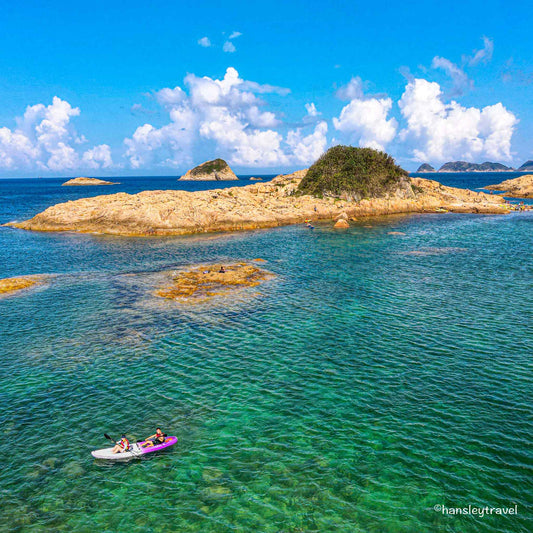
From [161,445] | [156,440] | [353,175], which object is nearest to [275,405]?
[161,445]

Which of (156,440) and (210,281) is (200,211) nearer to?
(210,281)

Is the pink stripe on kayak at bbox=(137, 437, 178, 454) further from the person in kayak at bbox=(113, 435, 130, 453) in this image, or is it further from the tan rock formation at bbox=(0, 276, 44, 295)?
the tan rock formation at bbox=(0, 276, 44, 295)

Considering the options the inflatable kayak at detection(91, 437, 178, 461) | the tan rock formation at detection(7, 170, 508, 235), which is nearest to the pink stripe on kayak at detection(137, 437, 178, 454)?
the inflatable kayak at detection(91, 437, 178, 461)

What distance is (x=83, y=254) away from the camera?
69688 millimetres

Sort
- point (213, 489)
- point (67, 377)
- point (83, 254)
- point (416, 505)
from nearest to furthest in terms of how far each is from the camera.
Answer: point (416, 505) → point (213, 489) → point (67, 377) → point (83, 254)

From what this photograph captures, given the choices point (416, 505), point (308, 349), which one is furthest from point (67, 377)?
point (416, 505)

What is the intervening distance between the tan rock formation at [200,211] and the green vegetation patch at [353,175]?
3606 millimetres

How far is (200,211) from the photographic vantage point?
97.7 m

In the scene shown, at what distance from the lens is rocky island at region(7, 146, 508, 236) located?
311 ft

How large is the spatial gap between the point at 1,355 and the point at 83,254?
41169 millimetres

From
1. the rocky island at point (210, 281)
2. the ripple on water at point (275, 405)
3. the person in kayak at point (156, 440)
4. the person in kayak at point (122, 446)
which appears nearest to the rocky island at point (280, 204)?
the rocky island at point (210, 281)

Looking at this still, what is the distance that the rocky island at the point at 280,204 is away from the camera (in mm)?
94688

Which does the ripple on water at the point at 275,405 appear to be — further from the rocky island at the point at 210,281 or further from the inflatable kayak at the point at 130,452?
the rocky island at the point at 210,281

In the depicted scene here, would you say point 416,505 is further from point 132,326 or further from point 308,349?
point 132,326
